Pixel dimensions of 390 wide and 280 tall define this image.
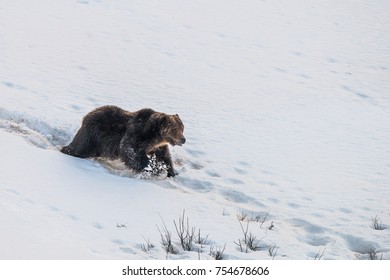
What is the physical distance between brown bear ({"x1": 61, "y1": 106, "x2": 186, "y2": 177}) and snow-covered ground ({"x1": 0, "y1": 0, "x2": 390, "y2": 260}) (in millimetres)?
248

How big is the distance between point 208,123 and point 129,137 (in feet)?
12.0

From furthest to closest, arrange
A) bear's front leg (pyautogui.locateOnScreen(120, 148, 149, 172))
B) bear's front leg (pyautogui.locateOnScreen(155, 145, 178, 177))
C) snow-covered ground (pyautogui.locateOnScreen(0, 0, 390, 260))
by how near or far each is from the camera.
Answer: bear's front leg (pyautogui.locateOnScreen(155, 145, 178, 177)), bear's front leg (pyautogui.locateOnScreen(120, 148, 149, 172)), snow-covered ground (pyautogui.locateOnScreen(0, 0, 390, 260))

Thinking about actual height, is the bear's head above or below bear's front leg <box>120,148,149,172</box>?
above

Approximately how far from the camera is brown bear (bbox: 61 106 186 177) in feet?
33.0

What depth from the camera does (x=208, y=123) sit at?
44.5 ft

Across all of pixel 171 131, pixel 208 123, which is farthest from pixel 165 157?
pixel 208 123

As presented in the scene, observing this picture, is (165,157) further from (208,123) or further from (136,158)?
(208,123)

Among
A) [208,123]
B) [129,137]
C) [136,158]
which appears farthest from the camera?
[208,123]

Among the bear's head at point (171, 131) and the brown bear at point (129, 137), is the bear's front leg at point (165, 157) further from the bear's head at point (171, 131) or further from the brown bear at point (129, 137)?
the bear's head at point (171, 131)

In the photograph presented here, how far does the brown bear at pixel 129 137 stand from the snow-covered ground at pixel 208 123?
248 millimetres

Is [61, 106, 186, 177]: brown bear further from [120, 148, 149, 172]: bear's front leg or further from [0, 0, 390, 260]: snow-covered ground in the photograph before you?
[0, 0, 390, 260]: snow-covered ground

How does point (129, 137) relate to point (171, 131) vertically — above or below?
below

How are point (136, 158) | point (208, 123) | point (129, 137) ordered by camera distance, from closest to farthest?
point (136, 158) → point (129, 137) → point (208, 123)

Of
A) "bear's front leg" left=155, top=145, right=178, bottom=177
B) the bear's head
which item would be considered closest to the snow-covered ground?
"bear's front leg" left=155, top=145, right=178, bottom=177
